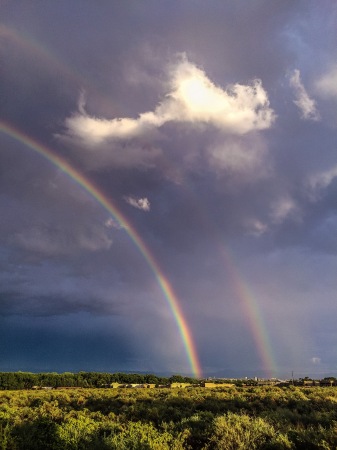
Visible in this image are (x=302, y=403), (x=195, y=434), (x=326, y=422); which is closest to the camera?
(x=195, y=434)

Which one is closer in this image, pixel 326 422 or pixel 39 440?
pixel 39 440

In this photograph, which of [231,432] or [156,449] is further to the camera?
[231,432]

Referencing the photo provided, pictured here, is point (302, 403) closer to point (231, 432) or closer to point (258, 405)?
point (258, 405)

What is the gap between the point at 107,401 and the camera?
32.2 m

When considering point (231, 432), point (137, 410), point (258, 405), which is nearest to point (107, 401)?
point (137, 410)

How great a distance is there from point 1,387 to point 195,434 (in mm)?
95072

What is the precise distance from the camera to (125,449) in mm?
10664

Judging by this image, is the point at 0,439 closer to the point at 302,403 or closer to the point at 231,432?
the point at 231,432

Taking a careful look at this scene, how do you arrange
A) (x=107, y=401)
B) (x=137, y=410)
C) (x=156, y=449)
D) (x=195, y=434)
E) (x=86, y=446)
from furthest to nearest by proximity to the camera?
(x=107, y=401) < (x=137, y=410) < (x=195, y=434) < (x=86, y=446) < (x=156, y=449)

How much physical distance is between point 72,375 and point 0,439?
351ft

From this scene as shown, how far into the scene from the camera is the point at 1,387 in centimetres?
9312

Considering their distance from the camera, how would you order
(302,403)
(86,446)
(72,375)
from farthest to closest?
1. (72,375)
2. (302,403)
3. (86,446)

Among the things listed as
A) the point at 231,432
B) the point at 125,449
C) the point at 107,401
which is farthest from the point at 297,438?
the point at 107,401

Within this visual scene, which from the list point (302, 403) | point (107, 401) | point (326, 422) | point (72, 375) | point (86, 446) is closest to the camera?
point (86, 446)
